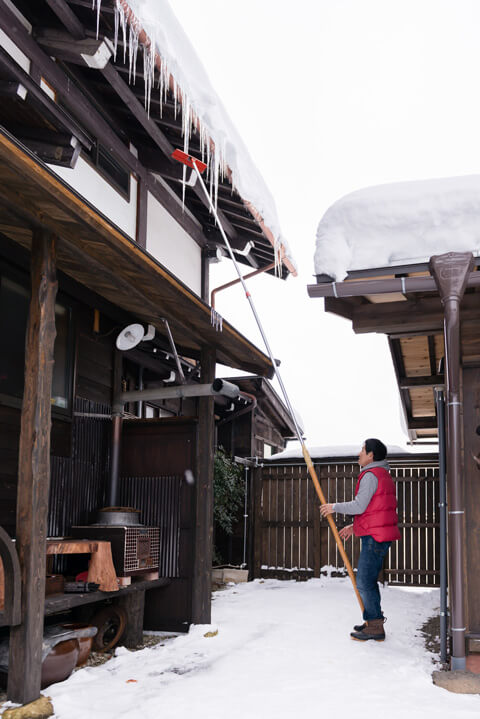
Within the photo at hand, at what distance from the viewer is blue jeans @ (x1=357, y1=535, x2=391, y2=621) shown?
6.25m

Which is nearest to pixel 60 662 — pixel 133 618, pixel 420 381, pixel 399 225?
pixel 133 618

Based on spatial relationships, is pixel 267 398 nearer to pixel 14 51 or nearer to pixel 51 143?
Result: pixel 14 51

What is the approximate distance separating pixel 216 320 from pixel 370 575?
2665mm

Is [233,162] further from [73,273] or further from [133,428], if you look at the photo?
[133,428]

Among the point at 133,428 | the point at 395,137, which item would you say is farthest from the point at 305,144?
the point at 133,428

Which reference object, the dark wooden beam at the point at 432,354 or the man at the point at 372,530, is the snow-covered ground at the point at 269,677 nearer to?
the man at the point at 372,530

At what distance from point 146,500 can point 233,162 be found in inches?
144

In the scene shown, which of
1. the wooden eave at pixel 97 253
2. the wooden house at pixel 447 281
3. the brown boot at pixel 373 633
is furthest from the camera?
the brown boot at pixel 373 633

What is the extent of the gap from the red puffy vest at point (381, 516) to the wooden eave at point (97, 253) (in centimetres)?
204

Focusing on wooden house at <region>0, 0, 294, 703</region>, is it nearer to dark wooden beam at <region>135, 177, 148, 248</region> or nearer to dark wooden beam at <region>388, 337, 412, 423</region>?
dark wooden beam at <region>135, 177, 148, 248</region>

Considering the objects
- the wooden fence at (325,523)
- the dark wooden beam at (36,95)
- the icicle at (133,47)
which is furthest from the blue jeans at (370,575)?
the icicle at (133,47)

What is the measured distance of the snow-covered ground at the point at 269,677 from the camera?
4.45m

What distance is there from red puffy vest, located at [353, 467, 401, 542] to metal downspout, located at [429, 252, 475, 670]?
1140mm

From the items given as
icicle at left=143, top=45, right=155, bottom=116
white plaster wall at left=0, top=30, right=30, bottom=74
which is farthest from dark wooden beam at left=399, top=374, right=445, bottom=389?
white plaster wall at left=0, top=30, right=30, bottom=74
